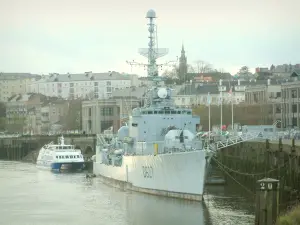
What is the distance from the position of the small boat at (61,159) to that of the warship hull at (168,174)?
2735 centimetres

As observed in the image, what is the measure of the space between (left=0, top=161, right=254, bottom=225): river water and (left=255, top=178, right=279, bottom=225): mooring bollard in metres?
9.98

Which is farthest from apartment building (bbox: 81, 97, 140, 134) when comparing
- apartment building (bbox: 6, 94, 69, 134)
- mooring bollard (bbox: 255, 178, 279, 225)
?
mooring bollard (bbox: 255, 178, 279, 225)

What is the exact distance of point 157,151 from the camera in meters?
54.4

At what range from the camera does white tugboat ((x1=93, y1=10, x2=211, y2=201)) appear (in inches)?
1951

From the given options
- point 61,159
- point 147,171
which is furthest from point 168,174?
point 61,159

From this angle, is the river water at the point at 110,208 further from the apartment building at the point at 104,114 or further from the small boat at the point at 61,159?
the apartment building at the point at 104,114

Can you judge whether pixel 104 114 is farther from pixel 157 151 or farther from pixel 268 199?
pixel 268 199

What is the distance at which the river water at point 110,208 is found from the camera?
4438 centimetres

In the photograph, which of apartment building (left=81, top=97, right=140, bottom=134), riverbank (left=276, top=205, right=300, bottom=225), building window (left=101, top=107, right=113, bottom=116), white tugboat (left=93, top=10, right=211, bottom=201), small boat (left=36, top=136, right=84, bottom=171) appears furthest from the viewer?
building window (left=101, top=107, right=113, bottom=116)

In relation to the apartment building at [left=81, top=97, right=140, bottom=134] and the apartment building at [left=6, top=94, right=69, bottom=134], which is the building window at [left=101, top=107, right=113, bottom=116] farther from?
the apartment building at [left=6, top=94, right=69, bottom=134]

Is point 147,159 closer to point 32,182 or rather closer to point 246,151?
point 246,151

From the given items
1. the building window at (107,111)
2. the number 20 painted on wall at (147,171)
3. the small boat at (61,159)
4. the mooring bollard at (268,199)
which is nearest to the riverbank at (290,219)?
the mooring bollard at (268,199)

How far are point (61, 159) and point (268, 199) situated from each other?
59889 mm

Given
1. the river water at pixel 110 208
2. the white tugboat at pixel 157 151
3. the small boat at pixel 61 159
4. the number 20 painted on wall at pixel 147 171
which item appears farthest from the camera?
the small boat at pixel 61 159
